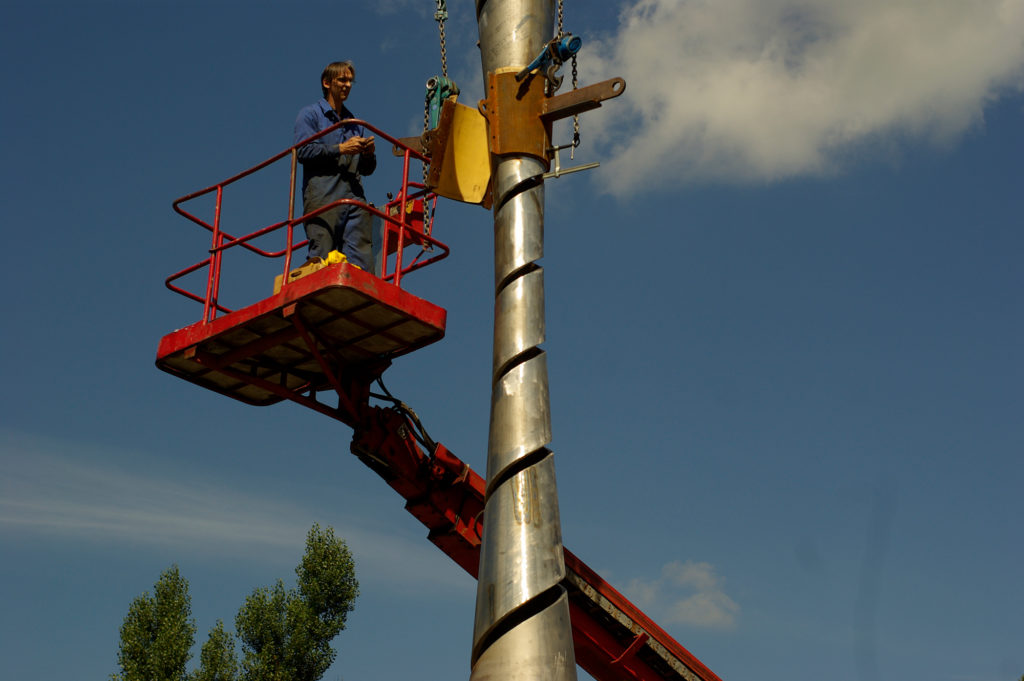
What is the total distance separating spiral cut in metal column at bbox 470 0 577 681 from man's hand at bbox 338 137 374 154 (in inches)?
103

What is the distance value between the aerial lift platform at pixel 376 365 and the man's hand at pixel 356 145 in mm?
120

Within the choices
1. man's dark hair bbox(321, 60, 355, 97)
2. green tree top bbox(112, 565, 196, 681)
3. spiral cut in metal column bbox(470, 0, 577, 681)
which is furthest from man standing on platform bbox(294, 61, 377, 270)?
green tree top bbox(112, 565, 196, 681)

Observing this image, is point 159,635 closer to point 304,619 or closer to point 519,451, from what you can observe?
point 304,619

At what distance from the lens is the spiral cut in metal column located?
209 inches

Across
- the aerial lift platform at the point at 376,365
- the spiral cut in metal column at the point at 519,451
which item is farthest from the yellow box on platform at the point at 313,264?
the spiral cut in metal column at the point at 519,451

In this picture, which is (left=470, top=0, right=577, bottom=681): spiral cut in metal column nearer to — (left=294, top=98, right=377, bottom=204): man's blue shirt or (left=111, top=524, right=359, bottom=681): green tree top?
(left=294, top=98, right=377, bottom=204): man's blue shirt

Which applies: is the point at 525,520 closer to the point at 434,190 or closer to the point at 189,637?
the point at 434,190

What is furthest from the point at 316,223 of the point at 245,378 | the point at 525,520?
the point at 525,520

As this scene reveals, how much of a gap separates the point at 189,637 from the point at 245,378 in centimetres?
2207

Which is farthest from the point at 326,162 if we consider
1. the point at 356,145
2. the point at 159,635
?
the point at 159,635

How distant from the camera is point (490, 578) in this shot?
5543 mm

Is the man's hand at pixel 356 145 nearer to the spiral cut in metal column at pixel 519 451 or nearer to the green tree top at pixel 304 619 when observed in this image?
the spiral cut in metal column at pixel 519 451

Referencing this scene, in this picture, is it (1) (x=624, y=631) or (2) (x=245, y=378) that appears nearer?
(2) (x=245, y=378)

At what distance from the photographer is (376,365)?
9.92m
